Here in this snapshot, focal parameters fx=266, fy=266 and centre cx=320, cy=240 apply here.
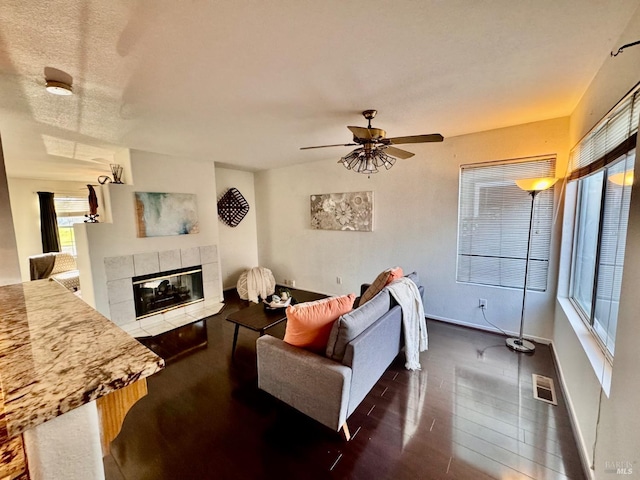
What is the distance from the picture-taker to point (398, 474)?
5.17ft

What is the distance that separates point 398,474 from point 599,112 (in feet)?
9.08

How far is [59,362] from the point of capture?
0.74 meters

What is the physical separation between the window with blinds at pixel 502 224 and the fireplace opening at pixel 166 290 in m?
3.99

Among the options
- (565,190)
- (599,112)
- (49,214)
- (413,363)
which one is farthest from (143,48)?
(49,214)

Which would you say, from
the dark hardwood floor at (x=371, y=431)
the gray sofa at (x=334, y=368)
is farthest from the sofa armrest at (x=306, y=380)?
the dark hardwood floor at (x=371, y=431)

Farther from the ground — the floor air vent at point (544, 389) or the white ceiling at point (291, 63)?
the white ceiling at point (291, 63)

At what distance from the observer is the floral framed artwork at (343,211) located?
13.8 ft

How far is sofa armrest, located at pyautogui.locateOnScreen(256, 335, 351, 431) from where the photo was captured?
1.70 metres

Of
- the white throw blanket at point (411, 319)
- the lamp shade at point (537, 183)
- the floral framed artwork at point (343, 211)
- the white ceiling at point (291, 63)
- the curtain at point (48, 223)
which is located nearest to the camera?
the white ceiling at point (291, 63)

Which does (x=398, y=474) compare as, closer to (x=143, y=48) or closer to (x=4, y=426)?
(x=4, y=426)

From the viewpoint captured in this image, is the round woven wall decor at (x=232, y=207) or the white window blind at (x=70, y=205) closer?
the round woven wall decor at (x=232, y=207)

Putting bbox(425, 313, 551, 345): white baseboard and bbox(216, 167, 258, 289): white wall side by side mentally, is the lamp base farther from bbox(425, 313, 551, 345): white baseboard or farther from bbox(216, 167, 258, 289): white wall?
bbox(216, 167, 258, 289): white wall

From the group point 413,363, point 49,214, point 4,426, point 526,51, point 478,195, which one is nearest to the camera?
point 4,426

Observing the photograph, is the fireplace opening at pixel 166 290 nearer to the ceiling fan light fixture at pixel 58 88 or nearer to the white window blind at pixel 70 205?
the ceiling fan light fixture at pixel 58 88
